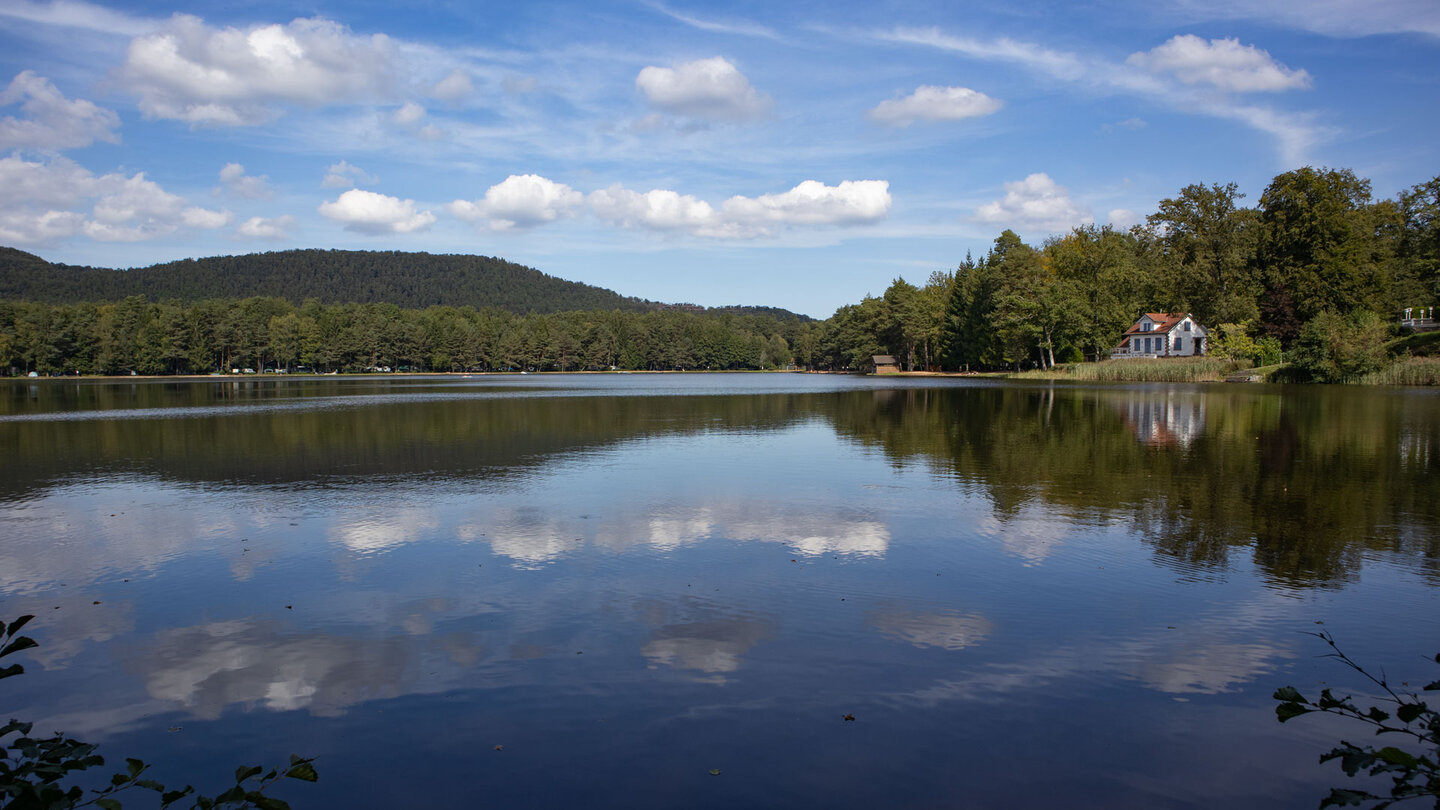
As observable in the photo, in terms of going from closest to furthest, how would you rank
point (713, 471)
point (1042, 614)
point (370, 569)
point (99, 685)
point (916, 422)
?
point (99, 685)
point (1042, 614)
point (370, 569)
point (713, 471)
point (916, 422)

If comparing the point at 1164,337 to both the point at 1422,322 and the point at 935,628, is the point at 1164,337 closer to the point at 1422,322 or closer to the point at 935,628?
the point at 1422,322

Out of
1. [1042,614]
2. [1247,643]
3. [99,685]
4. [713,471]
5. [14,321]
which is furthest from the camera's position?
[14,321]

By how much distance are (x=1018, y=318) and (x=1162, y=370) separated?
663 inches

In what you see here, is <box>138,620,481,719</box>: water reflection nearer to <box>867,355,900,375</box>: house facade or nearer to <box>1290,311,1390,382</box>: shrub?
<box>1290,311,1390,382</box>: shrub

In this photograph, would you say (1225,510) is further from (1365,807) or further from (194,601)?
(194,601)

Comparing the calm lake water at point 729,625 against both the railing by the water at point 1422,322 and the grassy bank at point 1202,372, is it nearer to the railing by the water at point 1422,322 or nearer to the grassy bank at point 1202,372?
the grassy bank at point 1202,372

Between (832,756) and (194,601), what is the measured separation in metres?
7.24

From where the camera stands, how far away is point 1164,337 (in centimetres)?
7912

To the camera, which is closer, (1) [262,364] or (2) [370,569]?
(2) [370,569]

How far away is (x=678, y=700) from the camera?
634 centimetres

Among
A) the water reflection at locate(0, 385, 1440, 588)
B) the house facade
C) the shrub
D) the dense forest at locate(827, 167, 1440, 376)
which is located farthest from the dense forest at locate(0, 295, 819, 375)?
the shrub

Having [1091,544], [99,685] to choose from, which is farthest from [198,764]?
[1091,544]

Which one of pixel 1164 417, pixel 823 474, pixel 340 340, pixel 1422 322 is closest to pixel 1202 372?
pixel 1422 322

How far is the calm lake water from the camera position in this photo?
5469 millimetres
